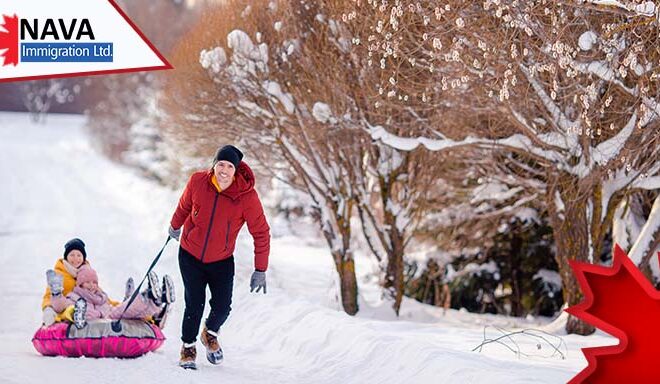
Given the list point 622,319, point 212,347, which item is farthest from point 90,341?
point 622,319

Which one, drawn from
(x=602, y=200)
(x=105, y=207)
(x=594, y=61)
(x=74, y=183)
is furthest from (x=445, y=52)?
(x=74, y=183)

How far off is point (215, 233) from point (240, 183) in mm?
436

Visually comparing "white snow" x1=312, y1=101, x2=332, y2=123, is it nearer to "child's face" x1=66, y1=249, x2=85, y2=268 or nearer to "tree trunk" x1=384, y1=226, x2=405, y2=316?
"tree trunk" x1=384, y1=226, x2=405, y2=316

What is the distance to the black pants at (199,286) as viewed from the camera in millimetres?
6949

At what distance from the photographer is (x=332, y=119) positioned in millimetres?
10977

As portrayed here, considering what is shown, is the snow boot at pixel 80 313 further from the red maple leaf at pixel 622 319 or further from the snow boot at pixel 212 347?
the red maple leaf at pixel 622 319

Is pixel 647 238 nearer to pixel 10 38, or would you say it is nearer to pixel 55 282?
pixel 55 282

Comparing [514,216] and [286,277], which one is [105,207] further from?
[514,216]

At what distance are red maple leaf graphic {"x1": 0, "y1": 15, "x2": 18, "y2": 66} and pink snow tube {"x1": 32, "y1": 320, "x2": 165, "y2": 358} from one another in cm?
528

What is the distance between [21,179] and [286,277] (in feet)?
68.3

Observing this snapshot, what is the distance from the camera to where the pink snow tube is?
708cm

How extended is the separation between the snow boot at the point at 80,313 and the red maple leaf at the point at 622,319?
3.95 m

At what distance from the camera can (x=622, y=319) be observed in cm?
516

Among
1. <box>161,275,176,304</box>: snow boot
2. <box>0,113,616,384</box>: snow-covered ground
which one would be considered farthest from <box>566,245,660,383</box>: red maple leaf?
<box>161,275,176,304</box>: snow boot
